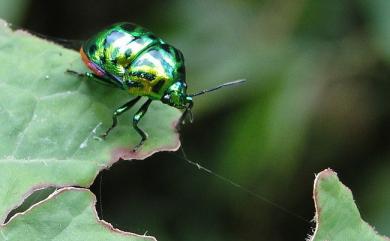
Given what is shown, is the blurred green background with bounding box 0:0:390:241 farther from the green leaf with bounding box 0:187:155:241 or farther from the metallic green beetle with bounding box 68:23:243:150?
the green leaf with bounding box 0:187:155:241

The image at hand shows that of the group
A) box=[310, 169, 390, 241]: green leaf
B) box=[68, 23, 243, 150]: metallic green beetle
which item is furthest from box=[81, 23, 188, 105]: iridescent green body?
box=[310, 169, 390, 241]: green leaf

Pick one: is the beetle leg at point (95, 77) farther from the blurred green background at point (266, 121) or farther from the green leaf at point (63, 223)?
the blurred green background at point (266, 121)

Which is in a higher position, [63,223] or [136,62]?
[136,62]

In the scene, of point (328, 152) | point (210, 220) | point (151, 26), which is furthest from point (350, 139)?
point (151, 26)

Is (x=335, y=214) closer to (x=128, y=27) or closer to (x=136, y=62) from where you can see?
(x=136, y=62)

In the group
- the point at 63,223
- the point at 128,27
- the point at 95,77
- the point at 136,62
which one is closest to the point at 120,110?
the point at 95,77

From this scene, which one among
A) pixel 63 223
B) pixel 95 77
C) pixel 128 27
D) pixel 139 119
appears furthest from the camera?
pixel 128 27

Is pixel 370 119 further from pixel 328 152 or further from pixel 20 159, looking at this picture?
pixel 20 159
